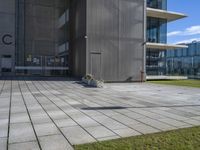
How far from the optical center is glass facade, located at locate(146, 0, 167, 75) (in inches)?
939

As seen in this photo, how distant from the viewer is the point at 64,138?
445 centimetres

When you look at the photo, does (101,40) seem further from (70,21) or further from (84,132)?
(84,132)

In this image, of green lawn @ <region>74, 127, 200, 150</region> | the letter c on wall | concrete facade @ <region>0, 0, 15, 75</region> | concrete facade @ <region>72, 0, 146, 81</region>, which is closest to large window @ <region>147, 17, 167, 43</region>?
concrete facade @ <region>72, 0, 146, 81</region>

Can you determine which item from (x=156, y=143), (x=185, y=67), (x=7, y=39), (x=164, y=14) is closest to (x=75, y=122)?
(x=156, y=143)

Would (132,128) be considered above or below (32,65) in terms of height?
below

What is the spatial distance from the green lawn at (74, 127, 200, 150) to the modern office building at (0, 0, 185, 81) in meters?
13.2

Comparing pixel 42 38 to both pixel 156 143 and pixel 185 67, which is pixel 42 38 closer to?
pixel 185 67

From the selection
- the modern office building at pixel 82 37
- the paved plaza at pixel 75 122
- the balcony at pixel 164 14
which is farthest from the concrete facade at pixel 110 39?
the paved plaza at pixel 75 122

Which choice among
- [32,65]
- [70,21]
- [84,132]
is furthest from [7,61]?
[84,132]

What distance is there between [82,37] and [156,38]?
9.95m

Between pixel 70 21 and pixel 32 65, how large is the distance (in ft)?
19.2

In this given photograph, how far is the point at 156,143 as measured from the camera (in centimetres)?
429

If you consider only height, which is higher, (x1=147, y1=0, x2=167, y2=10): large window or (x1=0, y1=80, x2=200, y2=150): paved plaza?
(x1=147, y1=0, x2=167, y2=10): large window

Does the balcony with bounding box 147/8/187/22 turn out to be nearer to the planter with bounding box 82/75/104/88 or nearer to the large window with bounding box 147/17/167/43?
the large window with bounding box 147/17/167/43
